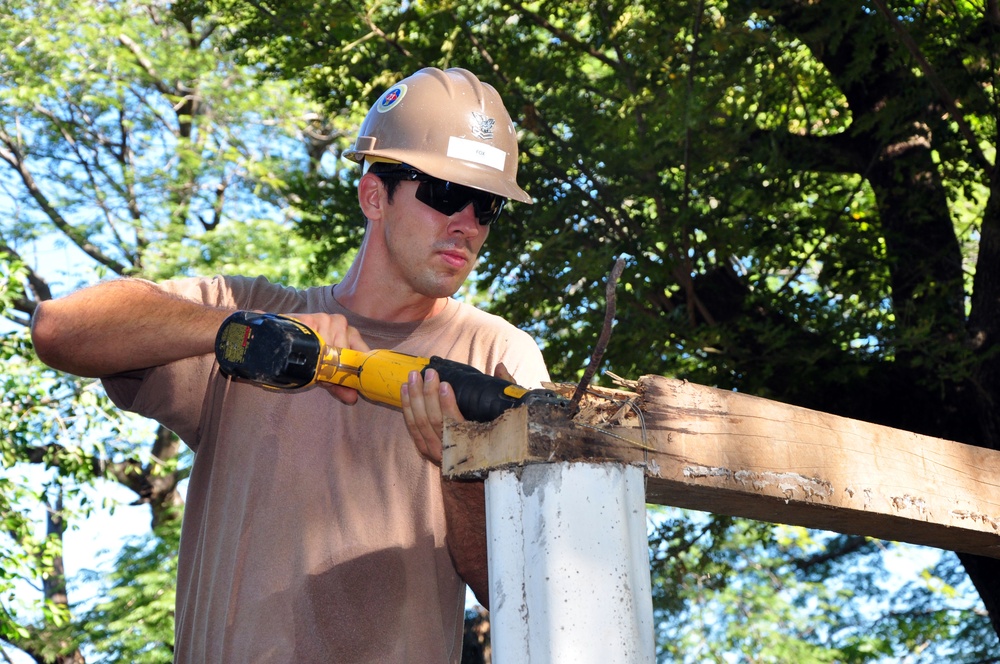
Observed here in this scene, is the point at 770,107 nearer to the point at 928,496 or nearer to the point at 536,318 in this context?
the point at 536,318

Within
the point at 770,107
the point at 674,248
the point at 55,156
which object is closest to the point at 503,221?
the point at 674,248

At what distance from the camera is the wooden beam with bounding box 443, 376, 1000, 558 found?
1.54 metres

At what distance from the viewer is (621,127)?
5.59 meters

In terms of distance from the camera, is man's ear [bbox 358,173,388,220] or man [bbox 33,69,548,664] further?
man's ear [bbox 358,173,388,220]

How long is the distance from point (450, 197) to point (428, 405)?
0.68 metres

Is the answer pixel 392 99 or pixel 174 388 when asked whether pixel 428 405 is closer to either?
pixel 174 388

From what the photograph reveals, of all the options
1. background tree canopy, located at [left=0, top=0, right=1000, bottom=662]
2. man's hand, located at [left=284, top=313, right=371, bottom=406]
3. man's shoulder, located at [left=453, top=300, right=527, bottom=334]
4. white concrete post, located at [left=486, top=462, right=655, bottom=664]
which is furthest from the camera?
background tree canopy, located at [left=0, top=0, right=1000, bottom=662]

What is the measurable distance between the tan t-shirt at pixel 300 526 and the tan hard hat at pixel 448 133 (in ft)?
1.42

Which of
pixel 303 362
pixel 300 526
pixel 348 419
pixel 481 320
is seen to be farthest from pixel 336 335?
pixel 481 320

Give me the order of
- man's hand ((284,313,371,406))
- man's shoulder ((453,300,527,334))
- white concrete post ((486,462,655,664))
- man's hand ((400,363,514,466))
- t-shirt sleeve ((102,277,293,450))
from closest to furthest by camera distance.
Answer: white concrete post ((486,462,655,664)), man's hand ((400,363,514,466)), man's hand ((284,313,371,406)), t-shirt sleeve ((102,277,293,450)), man's shoulder ((453,300,527,334))

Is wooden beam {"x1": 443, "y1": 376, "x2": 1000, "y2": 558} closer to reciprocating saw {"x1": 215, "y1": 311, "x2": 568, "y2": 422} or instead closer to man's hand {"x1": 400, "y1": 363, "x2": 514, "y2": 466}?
man's hand {"x1": 400, "y1": 363, "x2": 514, "y2": 466}

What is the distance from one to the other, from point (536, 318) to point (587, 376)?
197 inches

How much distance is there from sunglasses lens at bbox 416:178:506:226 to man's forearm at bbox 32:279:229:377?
55 centimetres

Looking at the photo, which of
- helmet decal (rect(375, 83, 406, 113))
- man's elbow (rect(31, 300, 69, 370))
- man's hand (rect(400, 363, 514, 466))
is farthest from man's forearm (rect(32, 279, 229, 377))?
helmet decal (rect(375, 83, 406, 113))
